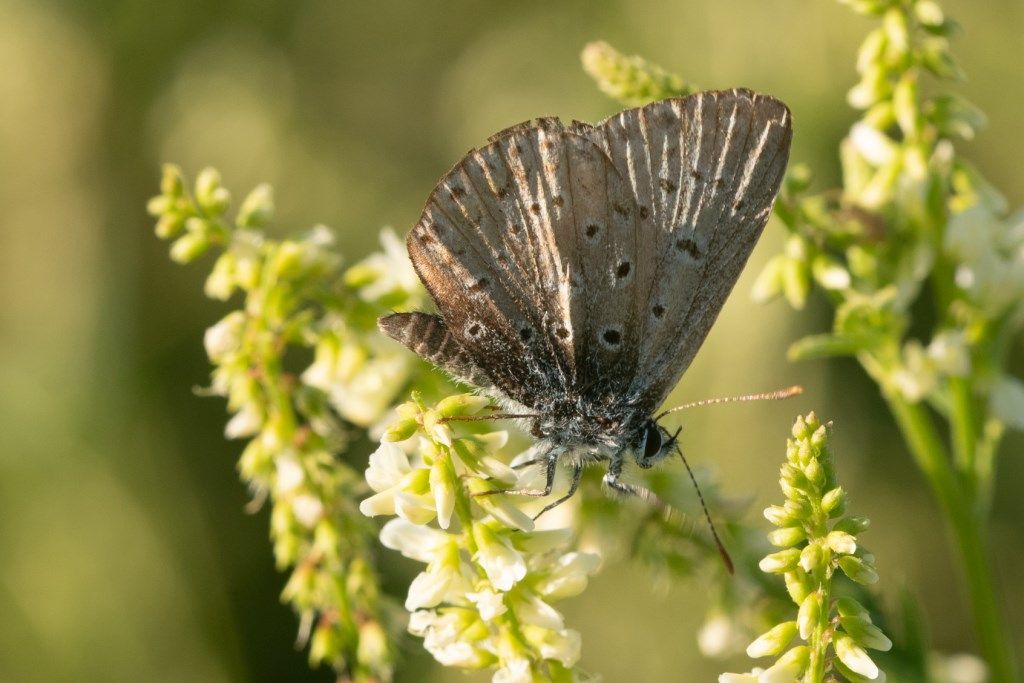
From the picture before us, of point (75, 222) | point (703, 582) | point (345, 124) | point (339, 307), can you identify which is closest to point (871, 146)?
point (703, 582)

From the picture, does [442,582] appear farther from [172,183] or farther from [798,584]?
[172,183]

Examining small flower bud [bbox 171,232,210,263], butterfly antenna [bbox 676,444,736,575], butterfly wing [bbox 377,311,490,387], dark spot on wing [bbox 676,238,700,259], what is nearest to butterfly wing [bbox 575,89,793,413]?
dark spot on wing [bbox 676,238,700,259]

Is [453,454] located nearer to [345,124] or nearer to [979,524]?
[979,524]

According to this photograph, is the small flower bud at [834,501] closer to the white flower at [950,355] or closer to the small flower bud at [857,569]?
the small flower bud at [857,569]

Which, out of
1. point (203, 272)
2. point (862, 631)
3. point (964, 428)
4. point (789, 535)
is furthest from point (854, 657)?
point (203, 272)

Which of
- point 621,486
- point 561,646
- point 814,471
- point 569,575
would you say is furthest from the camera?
point 621,486

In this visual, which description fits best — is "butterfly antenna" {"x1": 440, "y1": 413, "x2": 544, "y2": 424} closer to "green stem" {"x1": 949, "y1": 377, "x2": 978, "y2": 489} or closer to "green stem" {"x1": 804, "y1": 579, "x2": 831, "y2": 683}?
"green stem" {"x1": 804, "y1": 579, "x2": 831, "y2": 683}
